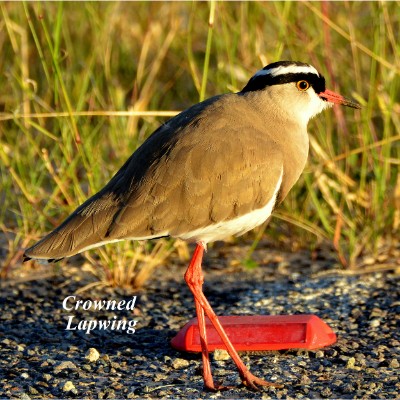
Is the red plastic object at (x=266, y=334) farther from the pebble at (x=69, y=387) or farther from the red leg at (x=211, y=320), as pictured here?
the pebble at (x=69, y=387)

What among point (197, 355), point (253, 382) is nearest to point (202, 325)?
point (197, 355)

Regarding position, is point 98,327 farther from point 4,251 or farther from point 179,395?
point 4,251

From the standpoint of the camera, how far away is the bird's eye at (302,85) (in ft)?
17.0

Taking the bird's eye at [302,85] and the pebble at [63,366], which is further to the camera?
the bird's eye at [302,85]

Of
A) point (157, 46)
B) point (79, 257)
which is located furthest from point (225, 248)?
point (157, 46)

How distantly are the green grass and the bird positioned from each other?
2.59 feet

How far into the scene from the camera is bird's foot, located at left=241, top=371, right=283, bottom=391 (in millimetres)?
4312

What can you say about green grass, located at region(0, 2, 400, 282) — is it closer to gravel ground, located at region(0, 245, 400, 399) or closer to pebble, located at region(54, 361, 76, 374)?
gravel ground, located at region(0, 245, 400, 399)

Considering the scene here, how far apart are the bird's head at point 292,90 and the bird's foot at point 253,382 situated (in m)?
1.49

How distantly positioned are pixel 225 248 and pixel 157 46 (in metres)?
2.85

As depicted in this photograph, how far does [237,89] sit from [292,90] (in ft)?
3.76

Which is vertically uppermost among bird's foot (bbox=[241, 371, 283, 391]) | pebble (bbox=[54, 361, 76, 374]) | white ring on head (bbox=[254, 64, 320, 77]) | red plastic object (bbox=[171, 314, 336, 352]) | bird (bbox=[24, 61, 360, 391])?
white ring on head (bbox=[254, 64, 320, 77])

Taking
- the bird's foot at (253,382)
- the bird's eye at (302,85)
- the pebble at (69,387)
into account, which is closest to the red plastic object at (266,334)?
the bird's foot at (253,382)

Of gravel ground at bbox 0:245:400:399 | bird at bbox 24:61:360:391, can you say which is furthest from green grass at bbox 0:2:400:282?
bird at bbox 24:61:360:391
